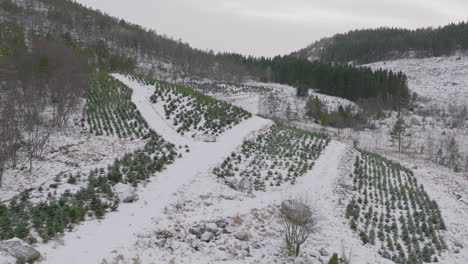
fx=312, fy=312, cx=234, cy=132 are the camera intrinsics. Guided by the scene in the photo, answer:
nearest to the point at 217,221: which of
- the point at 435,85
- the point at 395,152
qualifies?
the point at 395,152

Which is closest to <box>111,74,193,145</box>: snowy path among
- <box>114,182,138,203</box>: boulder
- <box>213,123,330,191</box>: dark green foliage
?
<box>213,123,330,191</box>: dark green foliage

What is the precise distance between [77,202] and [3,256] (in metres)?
4.37

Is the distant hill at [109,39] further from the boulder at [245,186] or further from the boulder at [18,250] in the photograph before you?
the boulder at [18,250]

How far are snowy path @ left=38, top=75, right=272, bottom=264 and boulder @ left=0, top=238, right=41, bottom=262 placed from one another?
0.40 metres

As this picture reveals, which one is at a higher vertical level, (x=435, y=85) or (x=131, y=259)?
(x=435, y=85)

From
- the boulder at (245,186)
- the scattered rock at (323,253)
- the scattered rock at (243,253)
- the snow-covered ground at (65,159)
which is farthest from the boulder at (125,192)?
the scattered rock at (323,253)

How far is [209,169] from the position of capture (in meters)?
19.8

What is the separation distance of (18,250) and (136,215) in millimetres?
4776

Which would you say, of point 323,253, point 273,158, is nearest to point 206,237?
point 323,253

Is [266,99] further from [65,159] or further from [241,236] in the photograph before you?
[241,236]

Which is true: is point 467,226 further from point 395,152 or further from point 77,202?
point 395,152

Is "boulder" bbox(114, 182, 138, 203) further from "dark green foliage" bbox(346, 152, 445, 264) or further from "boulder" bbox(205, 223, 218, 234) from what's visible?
"dark green foliage" bbox(346, 152, 445, 264)

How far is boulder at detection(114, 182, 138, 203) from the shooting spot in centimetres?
1431

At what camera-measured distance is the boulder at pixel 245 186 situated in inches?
713
